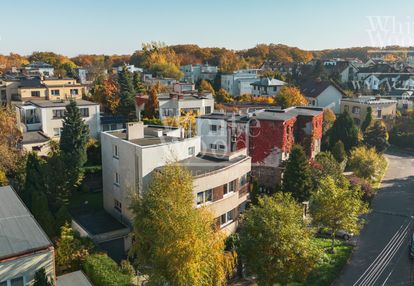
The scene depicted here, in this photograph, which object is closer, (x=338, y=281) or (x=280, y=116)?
(x=338, y=281)

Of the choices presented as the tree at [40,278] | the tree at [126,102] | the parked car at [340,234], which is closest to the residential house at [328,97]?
the tree at [126,102]

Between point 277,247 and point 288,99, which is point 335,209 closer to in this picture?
point 277,247

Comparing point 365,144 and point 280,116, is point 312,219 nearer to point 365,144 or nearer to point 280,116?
point 280,116

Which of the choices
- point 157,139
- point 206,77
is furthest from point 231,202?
point 206,77

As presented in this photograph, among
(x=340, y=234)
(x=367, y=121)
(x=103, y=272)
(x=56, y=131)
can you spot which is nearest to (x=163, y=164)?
(x=103, y=272)

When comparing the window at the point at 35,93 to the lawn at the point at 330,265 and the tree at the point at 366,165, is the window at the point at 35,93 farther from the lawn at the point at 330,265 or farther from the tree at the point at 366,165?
the lawn at the point at 330,265

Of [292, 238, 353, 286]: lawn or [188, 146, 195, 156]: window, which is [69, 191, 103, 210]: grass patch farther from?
[292, 238, 353, 286]: lawn
